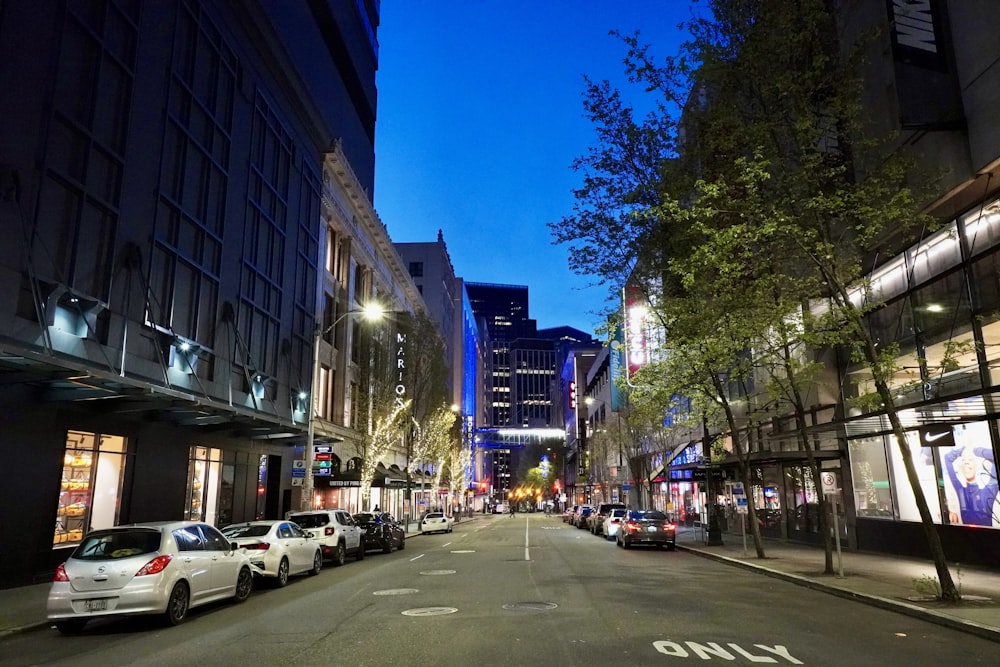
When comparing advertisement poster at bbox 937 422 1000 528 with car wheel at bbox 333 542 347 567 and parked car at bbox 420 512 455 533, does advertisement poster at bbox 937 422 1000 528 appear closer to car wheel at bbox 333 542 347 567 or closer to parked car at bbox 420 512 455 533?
car wheel at bbox 333 542 347 567

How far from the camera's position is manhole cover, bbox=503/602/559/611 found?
11945 millimetres

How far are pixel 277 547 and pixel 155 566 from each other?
5517 mm

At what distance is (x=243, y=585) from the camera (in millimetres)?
13727

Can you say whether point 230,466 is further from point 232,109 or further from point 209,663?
point 209,663

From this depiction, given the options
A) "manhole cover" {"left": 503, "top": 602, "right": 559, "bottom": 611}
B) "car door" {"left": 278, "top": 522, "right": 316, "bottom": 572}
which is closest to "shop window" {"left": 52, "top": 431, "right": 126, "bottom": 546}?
"car door" {"left": 278, "top": 522, "right": 316, "bottom": 572}

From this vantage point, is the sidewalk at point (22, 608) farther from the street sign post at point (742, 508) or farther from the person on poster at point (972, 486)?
the person on poster at point (972, 486)

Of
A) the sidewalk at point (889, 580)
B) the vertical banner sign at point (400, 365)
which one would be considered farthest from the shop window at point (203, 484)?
the vertical banner sign at point (400, 365)

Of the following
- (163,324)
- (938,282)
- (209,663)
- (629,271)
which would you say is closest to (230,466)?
(163,324)

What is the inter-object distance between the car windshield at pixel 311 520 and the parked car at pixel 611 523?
17328mm

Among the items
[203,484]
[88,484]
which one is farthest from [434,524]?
[88,484]

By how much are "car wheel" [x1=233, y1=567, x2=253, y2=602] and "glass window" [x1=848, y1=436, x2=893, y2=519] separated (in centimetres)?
1867

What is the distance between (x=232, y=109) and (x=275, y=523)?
16466 mm

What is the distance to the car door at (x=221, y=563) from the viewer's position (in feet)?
41.2

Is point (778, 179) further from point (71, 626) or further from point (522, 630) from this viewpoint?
point (71, 626)
